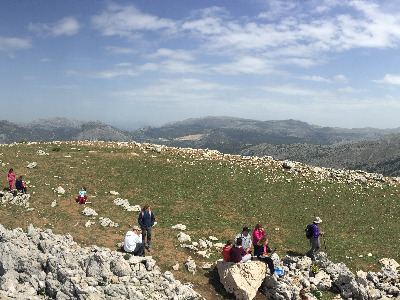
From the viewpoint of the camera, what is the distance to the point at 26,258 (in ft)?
50.6

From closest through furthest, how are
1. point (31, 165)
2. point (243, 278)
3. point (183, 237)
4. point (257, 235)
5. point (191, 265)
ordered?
1. point (243, 278)
2. point (191, 265)
3. point (257, 235)
4. point (183, 237)
5. point (31, 165)

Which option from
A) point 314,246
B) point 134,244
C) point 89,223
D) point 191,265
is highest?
point 134,244

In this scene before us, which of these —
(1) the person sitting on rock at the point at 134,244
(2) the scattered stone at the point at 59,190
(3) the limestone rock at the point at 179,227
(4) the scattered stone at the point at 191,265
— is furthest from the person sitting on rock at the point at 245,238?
(2) the scattered stone at the point at 59,190

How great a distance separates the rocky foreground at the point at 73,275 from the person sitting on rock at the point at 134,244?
1.51 m

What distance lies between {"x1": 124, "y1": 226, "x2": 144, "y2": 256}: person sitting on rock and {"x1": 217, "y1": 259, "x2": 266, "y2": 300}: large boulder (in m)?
6.03

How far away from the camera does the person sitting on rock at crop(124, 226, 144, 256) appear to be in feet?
60.8

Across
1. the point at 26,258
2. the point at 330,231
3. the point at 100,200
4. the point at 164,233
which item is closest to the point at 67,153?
the point at 100,200

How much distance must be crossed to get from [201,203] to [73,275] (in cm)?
2057

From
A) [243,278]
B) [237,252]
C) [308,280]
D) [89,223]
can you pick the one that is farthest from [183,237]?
[308,280]

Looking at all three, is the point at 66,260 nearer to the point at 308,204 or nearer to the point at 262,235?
the point at 262,235

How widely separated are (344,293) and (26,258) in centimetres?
2118

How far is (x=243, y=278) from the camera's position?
17.0 m

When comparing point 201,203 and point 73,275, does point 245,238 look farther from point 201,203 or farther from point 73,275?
point 201,203

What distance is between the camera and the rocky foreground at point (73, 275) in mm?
13758
